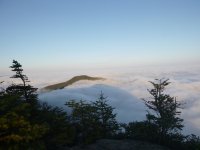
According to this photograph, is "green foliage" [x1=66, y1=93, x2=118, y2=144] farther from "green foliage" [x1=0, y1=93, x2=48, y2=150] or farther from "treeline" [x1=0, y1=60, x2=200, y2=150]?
"green foliage" [x1=0, y1=93, x2=48, y2=150]

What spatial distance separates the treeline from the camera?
21875 mm

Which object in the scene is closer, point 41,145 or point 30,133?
point 30,133

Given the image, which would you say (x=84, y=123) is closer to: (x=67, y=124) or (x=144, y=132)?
(x=67, y=124)

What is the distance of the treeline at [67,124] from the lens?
21.9m

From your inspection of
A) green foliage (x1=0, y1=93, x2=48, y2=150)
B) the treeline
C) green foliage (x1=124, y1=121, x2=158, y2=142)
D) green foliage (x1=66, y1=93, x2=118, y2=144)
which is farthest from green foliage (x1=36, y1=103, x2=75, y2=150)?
green foliage (x1=124, y1=121, x2=158, y2=142)

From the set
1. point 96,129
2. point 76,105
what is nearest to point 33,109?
point 76,105

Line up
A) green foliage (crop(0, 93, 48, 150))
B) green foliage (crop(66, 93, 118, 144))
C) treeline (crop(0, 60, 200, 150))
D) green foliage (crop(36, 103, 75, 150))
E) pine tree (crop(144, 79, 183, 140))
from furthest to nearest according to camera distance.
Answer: pine tree (crop(144, 79, 183, 140)) → green foliage (crop(66, 93, 118, 144)) → green foliage (crop(36, 103, 75, 150)) → treeline (crop(0, 60, 200, 150)) → green foliage (crop(0, 93, 48, 150))

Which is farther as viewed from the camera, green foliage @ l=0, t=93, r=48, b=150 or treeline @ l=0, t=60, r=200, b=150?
treeline @ l=0, t=60, r=200, b=150

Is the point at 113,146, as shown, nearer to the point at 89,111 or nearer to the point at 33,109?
the point at 89,111

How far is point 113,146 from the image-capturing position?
38.1m

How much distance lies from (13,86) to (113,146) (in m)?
15.4

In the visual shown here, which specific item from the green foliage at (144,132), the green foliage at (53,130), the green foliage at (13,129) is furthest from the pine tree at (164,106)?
the green foliage at (13,129)

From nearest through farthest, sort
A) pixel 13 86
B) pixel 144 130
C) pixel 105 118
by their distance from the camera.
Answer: pixel 13 86
pixel 144 130
pixel 105 118

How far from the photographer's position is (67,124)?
37656mm
